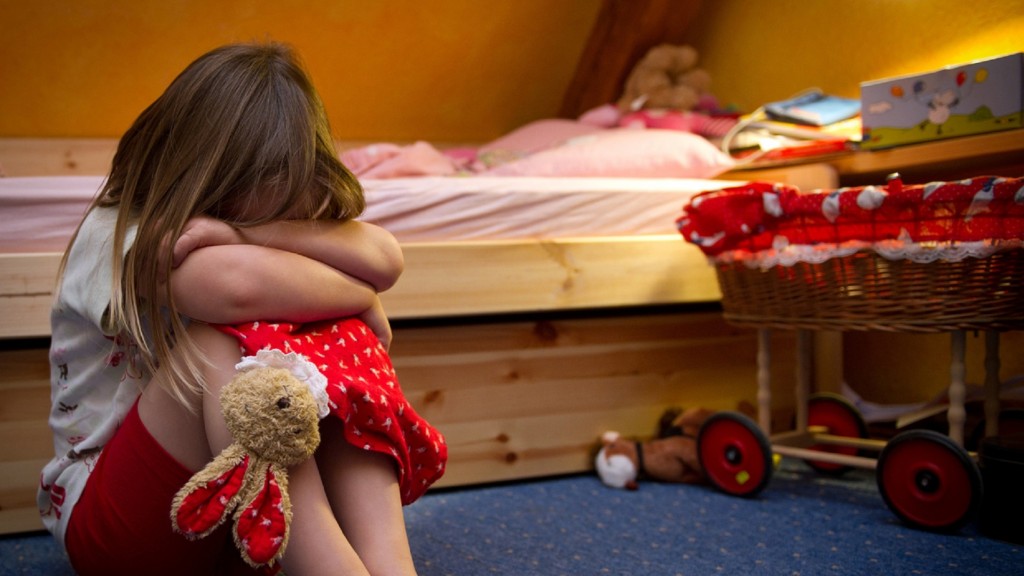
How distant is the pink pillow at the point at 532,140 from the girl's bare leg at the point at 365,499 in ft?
4.11

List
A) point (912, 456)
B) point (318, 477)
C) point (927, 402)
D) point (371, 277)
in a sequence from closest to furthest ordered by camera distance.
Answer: point (318, 477) → point (371, 277) → point (912, 456) → point (927, 402)

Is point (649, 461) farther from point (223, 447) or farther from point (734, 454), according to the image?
point (223, 447)

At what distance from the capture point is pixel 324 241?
0.92 m

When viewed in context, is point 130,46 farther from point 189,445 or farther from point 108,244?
point 189,445

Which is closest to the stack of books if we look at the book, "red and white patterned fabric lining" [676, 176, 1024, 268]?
the book

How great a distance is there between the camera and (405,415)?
0.91 meters

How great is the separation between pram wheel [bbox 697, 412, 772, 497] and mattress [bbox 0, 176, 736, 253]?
39cm

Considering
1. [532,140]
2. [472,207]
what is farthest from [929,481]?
[532,140]

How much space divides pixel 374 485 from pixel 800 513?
2.64ft

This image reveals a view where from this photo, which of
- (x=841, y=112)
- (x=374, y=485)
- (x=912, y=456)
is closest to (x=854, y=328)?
(x=912, y=456)

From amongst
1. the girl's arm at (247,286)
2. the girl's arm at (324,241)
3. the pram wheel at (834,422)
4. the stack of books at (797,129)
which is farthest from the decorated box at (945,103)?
the girl's arm at (247,286)

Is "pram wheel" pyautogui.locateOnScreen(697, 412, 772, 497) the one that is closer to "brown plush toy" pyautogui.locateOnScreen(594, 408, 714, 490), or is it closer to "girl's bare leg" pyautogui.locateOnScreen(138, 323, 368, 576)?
"brown plush toy" pyautogui.locateOnScreen(594, 408, 714, 490)

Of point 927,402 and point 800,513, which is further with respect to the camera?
point 927,402

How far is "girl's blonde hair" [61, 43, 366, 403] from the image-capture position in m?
0.86
